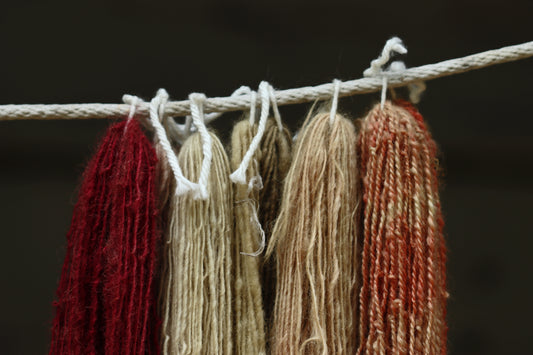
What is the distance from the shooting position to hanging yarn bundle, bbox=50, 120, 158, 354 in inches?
28.1

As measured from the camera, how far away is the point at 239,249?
759 mm

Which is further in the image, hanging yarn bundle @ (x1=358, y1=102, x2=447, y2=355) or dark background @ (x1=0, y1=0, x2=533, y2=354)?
dark background @ (x1=0, y1=0, x2=533, y2=354)

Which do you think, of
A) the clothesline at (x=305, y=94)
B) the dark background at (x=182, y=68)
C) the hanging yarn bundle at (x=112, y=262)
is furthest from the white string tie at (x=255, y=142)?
the dark background at (x=182, y=68)

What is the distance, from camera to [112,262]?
0.73 meters

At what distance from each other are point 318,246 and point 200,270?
16 cm

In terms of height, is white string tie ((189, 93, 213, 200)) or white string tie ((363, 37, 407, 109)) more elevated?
white string tie ((363, 37, 407, 109))

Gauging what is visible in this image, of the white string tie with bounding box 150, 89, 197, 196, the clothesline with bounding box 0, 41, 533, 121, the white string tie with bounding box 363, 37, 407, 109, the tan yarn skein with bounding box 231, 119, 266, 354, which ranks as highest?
the white string tie with bounding box 363, 37, 407, 109

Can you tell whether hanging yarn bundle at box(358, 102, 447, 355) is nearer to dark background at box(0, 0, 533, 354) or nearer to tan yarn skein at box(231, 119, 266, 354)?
tan yarn skein at box(231, 119, 266, 354)

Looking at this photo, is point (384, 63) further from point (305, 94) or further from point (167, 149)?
point (167, 149)

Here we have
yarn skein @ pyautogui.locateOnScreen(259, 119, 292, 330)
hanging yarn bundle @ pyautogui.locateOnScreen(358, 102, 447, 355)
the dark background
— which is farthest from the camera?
the dark background

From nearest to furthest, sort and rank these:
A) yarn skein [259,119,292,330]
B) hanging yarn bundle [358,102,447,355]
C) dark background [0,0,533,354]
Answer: hanging yarn bundle [358,102,447,355] → yarn skein [259,119,292,330] → dark background [0,0,533,354]

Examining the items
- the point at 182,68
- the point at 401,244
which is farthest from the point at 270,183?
the point at 182,68

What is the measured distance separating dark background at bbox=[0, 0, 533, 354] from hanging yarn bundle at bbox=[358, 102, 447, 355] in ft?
2.05

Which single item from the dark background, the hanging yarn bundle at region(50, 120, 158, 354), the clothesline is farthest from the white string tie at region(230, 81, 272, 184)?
the dark background
